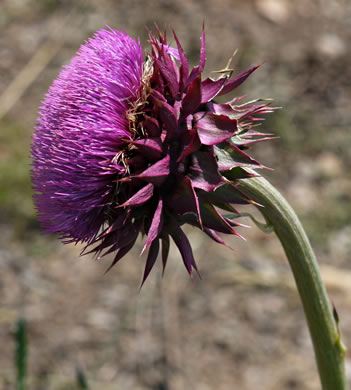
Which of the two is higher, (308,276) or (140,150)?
(140,150)

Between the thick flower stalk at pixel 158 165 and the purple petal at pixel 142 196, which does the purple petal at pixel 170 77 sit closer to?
the thick flower stalk at pixel 158 165

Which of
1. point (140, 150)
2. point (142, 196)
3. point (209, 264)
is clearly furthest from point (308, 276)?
point (209, 264)

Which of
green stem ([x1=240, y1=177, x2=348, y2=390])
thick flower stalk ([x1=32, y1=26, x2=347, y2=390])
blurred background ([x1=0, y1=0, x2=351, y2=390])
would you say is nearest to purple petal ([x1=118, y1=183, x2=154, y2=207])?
thick flower stalk ([x1=32, y1=26, x2=347, y2=390])

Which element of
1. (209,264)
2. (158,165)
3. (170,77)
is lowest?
(209,264)

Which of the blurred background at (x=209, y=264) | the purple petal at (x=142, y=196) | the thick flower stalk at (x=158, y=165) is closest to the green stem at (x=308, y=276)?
the thick flower stalk at (x=158, y=165)

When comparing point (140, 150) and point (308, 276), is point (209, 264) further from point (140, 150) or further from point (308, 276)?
point (140, 150)

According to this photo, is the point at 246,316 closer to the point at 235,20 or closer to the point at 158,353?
the point at 158,353

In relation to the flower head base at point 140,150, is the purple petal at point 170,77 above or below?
above
